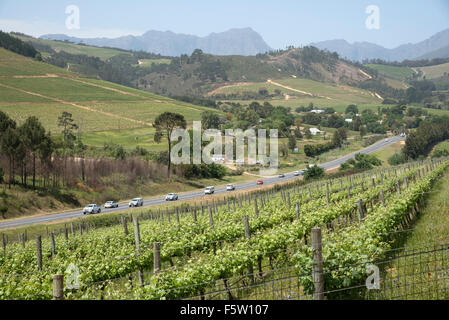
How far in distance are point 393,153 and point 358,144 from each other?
21.4m

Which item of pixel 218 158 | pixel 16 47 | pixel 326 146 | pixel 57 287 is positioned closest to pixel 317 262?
pixel 57 287

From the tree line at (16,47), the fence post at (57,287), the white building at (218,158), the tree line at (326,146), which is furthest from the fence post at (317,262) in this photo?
the tree line at (16,47)

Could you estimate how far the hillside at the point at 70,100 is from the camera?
113m

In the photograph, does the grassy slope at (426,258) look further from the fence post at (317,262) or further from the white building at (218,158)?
the white building at (218,158)

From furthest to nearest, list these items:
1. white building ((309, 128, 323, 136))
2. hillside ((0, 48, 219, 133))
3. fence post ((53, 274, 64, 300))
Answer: white building ((309, 128, 323, 136))
hillside ((0, 48, 219, 133))
fence post ((53, 274, 64, 300))

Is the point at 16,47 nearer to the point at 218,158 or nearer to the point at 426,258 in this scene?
the point at 218,158

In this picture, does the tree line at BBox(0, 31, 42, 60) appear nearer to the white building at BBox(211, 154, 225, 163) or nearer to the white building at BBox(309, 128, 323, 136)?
the white building at BBox(309, 128, 323, 136)

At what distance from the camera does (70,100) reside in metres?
132

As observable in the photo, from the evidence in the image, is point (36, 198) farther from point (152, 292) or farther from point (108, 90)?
point (108, 90)

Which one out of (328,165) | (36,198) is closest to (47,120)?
(36,198)

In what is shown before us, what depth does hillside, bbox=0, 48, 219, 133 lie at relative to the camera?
113 metres

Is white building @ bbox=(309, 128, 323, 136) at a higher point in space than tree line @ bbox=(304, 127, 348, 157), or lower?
higher

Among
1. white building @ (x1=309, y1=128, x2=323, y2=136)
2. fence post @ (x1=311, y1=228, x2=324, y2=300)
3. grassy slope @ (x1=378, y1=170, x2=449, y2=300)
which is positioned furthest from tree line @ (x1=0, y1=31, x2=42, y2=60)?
fence post @ (x1=311, y1=228, x2=324, y2=300)

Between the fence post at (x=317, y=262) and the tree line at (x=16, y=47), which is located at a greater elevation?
the tree line at (x=16, y=47)
